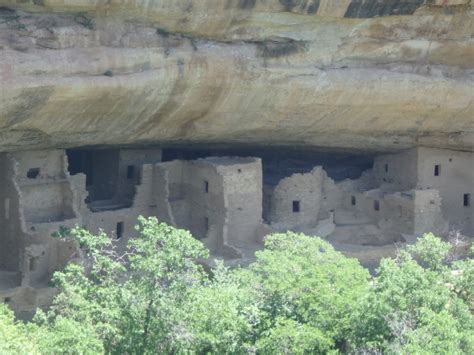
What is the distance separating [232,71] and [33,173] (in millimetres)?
3829

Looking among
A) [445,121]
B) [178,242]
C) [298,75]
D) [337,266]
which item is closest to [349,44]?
[298,75]

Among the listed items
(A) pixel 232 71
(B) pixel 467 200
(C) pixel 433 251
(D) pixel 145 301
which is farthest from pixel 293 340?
(B) pixel 467 200

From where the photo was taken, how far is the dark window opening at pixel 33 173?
18.9 meters

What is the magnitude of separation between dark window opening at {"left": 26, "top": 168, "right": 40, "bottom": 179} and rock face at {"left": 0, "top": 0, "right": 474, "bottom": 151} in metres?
0.78

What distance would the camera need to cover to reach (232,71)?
17578 millimetres

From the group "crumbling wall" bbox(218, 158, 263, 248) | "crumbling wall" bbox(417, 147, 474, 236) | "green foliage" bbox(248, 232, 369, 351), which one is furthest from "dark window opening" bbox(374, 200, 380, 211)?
"green foliage" bbox(248, 232, 369, 351)

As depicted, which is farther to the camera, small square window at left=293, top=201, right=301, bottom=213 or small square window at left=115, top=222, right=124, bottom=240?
small square window at left=293, top=201, right=301, bottom=213

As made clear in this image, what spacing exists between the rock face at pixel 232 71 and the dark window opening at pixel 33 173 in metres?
0.78

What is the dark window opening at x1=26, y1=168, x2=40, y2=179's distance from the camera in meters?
18.9

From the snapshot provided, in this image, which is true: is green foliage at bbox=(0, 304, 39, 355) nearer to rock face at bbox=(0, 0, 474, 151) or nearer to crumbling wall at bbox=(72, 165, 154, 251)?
rock face at bbox=(0, 0, 474, 151)

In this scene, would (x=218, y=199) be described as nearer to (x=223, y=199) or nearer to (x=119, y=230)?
(x=223, y=199)

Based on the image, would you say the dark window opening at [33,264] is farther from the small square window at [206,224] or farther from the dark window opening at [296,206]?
the dark window opening at [296,206]

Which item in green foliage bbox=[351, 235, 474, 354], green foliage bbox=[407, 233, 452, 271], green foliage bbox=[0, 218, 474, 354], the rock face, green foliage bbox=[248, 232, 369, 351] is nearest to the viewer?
green foliage bbox=[351, 235, 474, 354]

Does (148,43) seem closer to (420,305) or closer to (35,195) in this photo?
(35,195)
